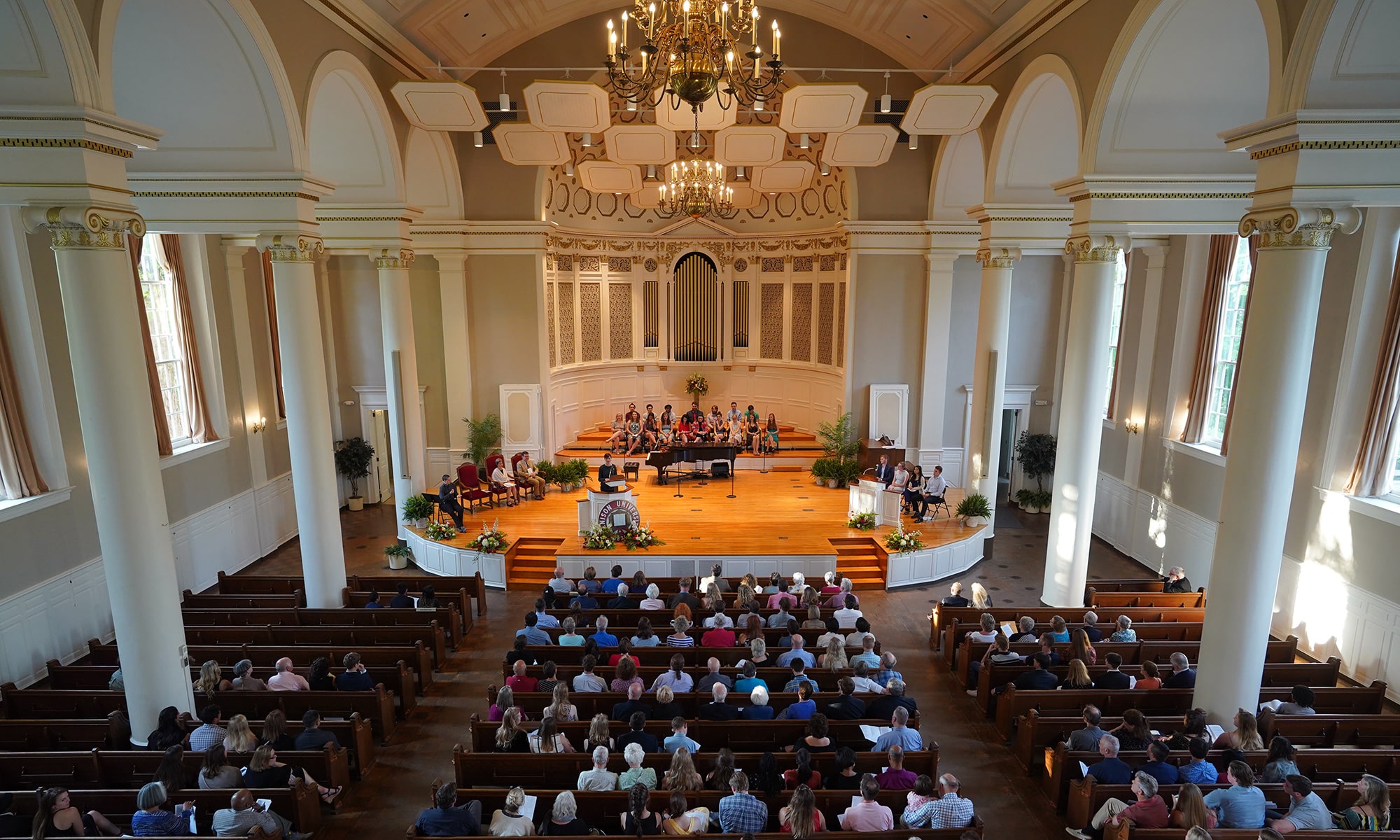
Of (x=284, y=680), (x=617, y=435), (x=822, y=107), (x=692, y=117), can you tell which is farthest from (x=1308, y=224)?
(x=617, y=435)

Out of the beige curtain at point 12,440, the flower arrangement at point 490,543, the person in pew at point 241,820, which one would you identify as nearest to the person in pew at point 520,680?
the person in pew at point 241,820

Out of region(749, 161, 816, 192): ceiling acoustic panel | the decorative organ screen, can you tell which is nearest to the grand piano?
the decorative organ screen

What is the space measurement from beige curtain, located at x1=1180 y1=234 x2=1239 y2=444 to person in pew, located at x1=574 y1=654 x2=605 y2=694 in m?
11.7

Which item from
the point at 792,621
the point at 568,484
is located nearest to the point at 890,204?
the point at 568,484

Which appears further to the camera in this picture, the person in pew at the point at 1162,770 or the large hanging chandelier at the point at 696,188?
the large hanging chandelier at the point at 696,188

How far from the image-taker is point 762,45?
16781mm

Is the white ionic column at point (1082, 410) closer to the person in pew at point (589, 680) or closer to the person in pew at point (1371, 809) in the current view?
the person in pew at point (1371, 809)

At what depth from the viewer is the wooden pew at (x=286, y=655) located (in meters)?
9.16

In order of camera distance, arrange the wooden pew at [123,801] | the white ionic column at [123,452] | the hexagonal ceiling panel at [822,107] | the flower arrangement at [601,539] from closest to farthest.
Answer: the wooden pew at [123,801] < the white ionic column at [123,452] < the hexagonal ceiling panel at [822,107] < the flower arrangement at [601,539]

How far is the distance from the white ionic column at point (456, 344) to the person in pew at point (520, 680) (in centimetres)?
1117

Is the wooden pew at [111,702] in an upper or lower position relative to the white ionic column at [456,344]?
lower

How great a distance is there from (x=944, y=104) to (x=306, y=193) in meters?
9.62

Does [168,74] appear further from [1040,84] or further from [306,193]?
[1040,84]

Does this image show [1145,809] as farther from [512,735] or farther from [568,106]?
[568,106]
